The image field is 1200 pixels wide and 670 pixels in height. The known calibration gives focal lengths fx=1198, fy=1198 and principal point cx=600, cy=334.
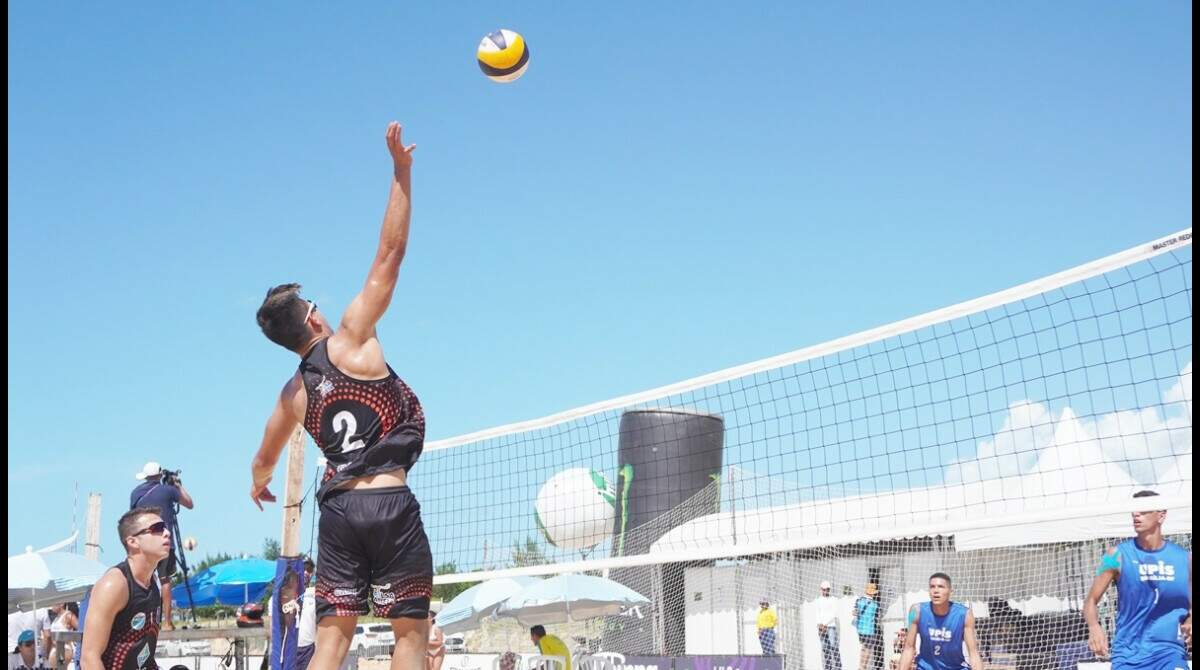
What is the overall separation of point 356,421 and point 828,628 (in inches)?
496

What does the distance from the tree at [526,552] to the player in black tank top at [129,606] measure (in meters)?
5.20

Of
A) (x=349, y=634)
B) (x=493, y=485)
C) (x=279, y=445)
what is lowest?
(x=349, y=634)

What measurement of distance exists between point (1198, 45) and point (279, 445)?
3659mm

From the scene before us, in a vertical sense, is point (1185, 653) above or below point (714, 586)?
below

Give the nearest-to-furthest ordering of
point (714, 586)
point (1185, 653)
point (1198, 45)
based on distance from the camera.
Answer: point (1198, 45) → point (1185, 653) → point (714, 586)

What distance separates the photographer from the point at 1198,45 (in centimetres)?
407

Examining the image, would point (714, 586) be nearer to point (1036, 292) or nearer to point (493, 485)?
point (493, 485)

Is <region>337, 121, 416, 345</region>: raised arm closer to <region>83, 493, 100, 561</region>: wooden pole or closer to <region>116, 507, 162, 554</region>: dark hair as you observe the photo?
<region>116, 507, 162, 554</region>: dark hair

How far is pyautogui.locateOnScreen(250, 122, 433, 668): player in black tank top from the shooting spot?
428cm

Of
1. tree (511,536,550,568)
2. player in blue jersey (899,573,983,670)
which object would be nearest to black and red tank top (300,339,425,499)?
player in blue jersey (899,573,983,670)

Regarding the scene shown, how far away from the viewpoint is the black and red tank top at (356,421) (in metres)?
4.32

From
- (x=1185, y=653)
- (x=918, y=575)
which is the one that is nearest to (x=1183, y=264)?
(x=1185, y=653)

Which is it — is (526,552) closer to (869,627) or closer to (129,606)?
(869,627)

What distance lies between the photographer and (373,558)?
433 centimetres
